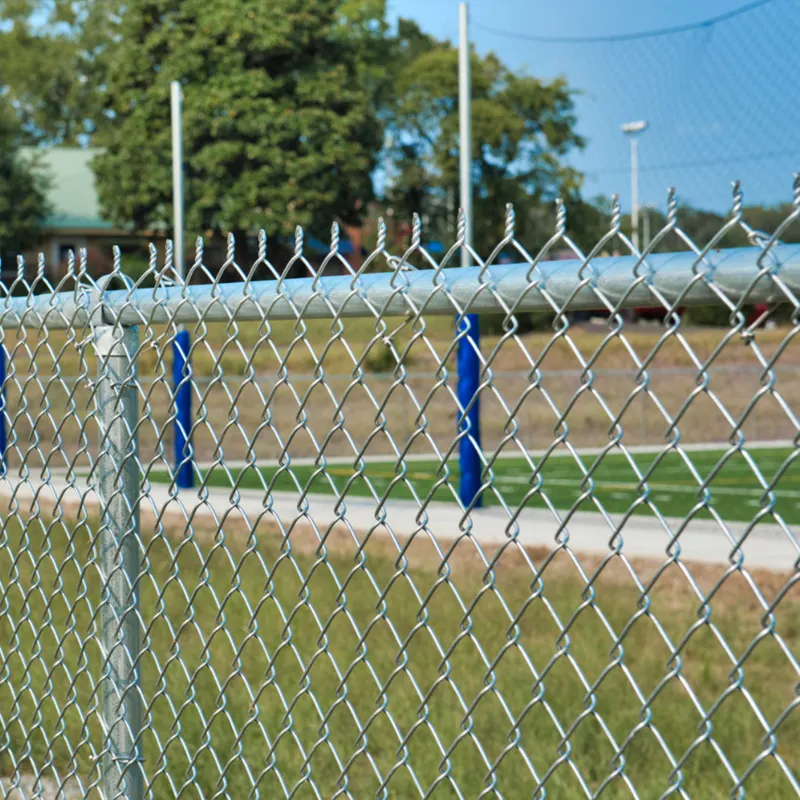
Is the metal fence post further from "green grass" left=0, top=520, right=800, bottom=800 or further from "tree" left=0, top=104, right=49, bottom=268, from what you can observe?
"tree" left=0, top=104, right=49, bottom=268

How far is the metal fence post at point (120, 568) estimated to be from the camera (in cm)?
324

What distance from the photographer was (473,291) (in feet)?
7.88

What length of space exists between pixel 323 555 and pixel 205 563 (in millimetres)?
361

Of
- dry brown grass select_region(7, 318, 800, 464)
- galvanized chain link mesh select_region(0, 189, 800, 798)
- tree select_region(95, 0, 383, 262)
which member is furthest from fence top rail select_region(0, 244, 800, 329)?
tree select_region(95, 0, 383, 262)

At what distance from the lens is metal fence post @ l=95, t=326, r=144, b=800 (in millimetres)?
3240

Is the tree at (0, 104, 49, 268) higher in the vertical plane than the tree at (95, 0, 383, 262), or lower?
lower

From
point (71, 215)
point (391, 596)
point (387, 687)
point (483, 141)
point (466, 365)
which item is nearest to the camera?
point (387, 687)

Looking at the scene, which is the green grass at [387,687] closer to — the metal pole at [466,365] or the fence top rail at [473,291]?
the fence top rail at [473,291]

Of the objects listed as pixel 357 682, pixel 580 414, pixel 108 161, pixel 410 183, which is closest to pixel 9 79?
pixel 108 161

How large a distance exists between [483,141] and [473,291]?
37.0 m

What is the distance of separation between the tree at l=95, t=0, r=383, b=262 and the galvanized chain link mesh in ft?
89.5

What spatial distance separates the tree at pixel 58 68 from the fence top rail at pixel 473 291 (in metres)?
63.2

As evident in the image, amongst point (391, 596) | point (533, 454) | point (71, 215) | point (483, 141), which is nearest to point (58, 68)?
point (71, 215)

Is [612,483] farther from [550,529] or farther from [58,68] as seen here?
[58,68]
